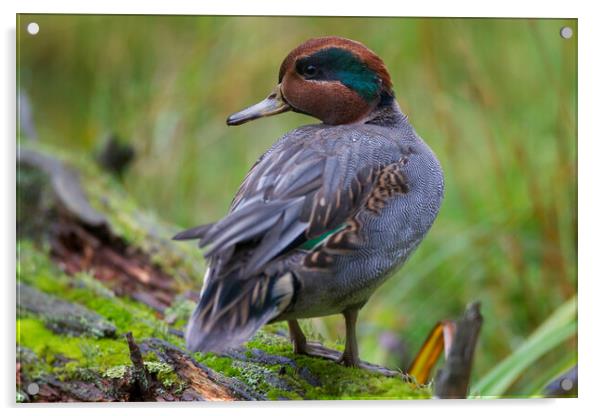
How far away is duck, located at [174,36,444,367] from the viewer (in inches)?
131

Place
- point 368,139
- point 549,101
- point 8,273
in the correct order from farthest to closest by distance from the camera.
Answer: point 549,101
point 8,273
point 368,139

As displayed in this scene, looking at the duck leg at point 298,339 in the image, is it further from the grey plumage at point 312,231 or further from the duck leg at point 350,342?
the grey plumage at point 312,231

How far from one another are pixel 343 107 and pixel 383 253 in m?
0.67

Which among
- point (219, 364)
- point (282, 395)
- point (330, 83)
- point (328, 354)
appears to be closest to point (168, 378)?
point (219, 364)

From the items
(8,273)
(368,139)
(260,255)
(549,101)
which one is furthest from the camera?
(549,101)

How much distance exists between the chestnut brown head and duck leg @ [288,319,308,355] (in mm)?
810

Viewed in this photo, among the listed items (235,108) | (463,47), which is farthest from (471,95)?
(235,108)

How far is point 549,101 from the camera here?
15.1 ft

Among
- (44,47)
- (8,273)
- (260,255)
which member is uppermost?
(44,47)

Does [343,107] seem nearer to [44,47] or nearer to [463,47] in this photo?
[463,47]

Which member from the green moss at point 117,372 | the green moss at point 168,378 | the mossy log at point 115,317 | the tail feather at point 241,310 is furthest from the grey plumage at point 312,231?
the green moss at point 117,372

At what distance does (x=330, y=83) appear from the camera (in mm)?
3832

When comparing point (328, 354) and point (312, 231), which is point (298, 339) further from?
point (312, 231)

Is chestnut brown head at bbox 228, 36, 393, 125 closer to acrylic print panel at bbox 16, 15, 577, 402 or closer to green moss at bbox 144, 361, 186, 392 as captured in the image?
acrylic print panel at bbox 16, 15, 577, 402
